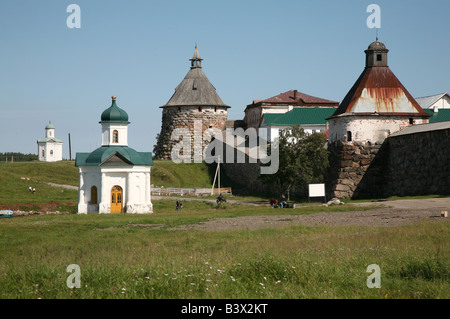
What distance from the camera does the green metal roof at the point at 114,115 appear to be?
37.7m

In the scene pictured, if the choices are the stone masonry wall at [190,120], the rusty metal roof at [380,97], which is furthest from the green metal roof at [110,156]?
the stone masonry wall at [190,120]

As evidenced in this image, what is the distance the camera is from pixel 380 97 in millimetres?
42906

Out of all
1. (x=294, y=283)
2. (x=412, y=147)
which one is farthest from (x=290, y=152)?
(x=294, y=283)

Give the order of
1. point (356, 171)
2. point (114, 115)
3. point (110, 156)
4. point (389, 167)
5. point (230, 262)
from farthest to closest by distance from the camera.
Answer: point (356, 171)
point (389, 167)
point (114, 115)
point (110, 156)
point (230, 262)

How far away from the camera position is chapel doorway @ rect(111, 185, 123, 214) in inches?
1443


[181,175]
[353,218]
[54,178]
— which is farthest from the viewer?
[181,175]

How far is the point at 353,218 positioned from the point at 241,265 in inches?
558

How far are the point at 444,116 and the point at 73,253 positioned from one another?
2079 inches

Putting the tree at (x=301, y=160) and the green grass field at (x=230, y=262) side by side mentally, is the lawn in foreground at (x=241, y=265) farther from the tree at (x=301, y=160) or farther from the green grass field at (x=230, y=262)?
the tree at (x=301, y=160)

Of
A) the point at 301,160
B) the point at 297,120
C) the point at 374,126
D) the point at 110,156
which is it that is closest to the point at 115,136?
the point at 110,156

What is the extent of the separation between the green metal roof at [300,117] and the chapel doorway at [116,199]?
97.8 feet

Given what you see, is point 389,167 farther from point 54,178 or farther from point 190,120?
point 190,120

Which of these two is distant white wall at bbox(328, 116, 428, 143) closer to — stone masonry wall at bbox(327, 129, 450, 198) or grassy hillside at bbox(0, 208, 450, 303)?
stone masonry wall at bbox(327, 129, 450, 198)
